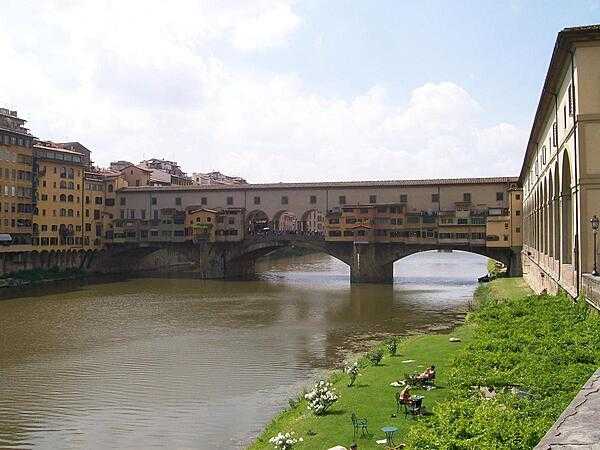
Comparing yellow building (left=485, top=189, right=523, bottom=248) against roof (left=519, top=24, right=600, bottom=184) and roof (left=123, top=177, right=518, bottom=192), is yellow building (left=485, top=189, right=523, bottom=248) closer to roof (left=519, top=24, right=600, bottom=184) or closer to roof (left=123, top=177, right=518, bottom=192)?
roof (left=123, top=177, right=518, bottom=192)

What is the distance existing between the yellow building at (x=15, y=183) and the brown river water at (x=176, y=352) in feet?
33.0

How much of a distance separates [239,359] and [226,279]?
41747 mm

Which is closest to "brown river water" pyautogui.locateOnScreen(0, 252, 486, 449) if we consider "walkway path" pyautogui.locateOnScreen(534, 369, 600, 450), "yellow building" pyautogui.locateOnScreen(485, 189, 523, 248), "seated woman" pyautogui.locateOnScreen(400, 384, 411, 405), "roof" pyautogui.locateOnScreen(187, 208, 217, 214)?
"seated woman" pyautogui.locateOnScreen(400, 384, 411, 405)

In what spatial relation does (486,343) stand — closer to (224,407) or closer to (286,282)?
(224,407)

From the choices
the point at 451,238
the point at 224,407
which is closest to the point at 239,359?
the point at 224,407

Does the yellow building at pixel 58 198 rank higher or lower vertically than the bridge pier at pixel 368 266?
higher

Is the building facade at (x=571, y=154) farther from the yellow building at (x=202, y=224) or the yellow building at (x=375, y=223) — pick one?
the yellow building at (x=202, y=224)

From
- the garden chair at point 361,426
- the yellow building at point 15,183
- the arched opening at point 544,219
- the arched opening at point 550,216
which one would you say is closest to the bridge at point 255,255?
the yellow building at point 15,183

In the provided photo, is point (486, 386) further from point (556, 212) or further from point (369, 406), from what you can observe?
point (556, 212)

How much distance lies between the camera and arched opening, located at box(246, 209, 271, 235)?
73094 mm

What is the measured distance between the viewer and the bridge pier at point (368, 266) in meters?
62.9

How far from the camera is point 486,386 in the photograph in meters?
16.0

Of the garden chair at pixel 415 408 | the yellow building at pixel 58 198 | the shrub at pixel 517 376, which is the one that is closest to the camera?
the shrub at pixel 517 376

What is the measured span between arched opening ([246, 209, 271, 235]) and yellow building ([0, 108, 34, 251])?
2335cm
